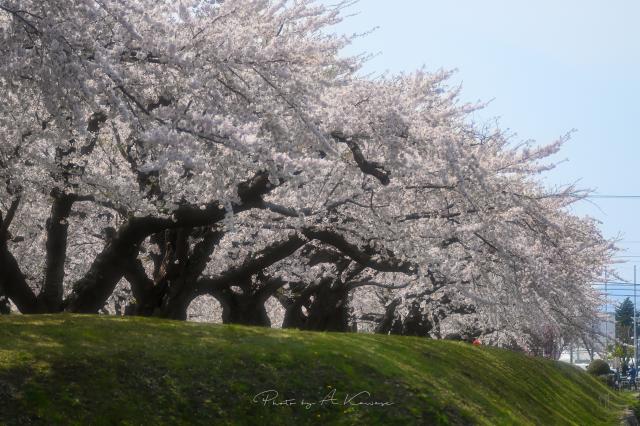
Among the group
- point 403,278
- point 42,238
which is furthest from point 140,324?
point 403,278

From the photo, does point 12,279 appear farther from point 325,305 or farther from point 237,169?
point 325,305

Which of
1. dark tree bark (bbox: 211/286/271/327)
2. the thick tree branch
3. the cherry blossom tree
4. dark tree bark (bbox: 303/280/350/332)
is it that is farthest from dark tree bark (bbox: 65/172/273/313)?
dark tree bark (bbox: 303/280/350/332)

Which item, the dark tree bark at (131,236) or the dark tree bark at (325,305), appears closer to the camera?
the dark tree bark at (131,236)

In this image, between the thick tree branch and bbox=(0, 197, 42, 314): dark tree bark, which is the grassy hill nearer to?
the thick tree branch

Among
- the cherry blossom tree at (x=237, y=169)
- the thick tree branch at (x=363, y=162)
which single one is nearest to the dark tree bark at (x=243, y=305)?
the cherry blossom tree at (x=237, y=169)

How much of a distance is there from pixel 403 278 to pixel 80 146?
14229 millimetres

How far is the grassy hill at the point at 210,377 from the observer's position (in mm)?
9664

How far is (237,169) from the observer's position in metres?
11.8

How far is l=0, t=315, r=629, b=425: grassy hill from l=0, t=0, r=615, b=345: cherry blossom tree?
2077 millimetres

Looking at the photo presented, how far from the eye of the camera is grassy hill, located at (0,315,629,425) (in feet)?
31.7

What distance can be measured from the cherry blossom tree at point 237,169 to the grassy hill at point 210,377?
2.08m

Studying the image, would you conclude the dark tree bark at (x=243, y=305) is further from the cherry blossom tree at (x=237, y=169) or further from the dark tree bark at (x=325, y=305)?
the dark tree bark at (x=325, y=305)

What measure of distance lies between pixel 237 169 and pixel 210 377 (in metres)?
2.87

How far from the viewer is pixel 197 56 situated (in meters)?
11.4
